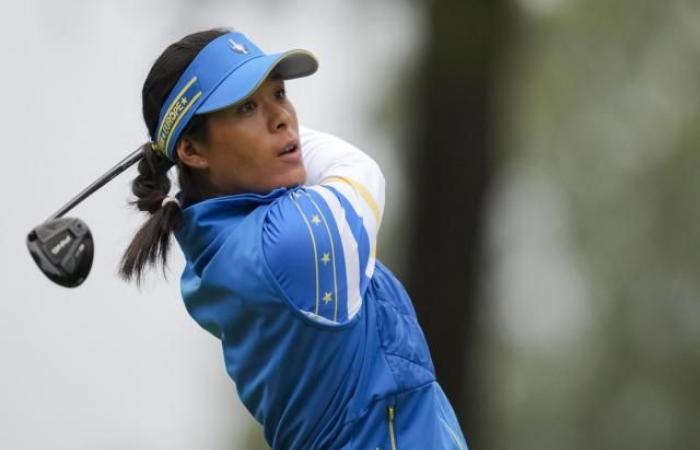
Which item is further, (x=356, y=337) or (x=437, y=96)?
(x=437, y=96)

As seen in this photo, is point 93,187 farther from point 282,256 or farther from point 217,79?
point 282,256

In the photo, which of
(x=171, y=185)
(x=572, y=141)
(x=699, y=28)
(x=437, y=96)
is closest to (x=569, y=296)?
(x=572, y=141)

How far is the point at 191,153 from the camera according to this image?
390 centimetres

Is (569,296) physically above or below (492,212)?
below


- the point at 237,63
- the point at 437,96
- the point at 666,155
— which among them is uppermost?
the point at 237,63

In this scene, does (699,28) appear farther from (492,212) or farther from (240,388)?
(240,388)

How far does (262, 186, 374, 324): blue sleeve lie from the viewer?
144 inches

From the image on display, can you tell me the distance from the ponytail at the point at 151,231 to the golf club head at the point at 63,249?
0.08m

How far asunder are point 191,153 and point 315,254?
0.38 metres

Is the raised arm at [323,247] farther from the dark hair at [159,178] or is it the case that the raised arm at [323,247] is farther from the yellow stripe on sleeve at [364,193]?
the dark hair at [159,178]

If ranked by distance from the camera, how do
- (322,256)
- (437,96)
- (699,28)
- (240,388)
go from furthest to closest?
(699,28)
(437,96)
(240,388)
(322,256)

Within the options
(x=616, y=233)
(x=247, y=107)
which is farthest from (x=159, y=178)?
(x=616, y=233)

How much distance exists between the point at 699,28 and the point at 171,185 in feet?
16.2

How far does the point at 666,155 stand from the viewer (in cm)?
885
